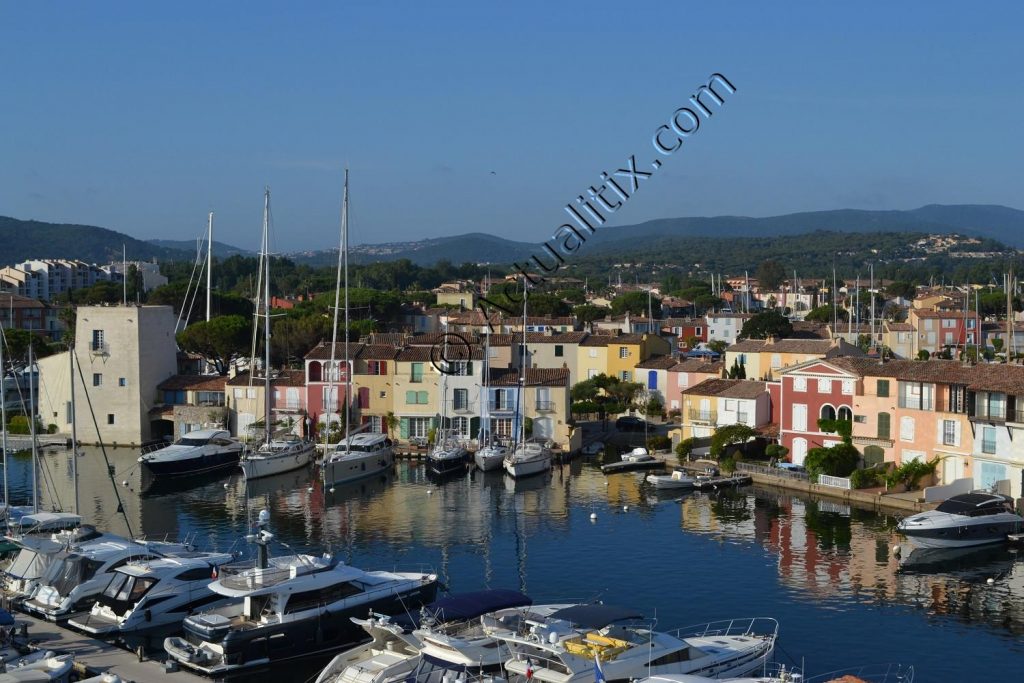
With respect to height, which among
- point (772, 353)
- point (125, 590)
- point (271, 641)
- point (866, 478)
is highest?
point (772, 353)

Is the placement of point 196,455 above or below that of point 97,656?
above

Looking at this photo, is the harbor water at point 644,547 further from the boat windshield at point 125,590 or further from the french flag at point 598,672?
the french flag at point 598,672

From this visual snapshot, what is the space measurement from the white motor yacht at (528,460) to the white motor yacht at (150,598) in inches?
782

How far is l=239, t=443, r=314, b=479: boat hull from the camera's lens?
46562 mm

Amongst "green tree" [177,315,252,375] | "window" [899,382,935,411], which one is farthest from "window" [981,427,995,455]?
"green tree" [177,315,252,375]

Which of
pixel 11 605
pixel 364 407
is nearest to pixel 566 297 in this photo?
pixel 364 407

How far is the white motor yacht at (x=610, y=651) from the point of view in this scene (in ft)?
67.7

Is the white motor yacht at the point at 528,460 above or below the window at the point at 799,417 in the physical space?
below

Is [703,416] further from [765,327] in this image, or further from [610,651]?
[765,327]

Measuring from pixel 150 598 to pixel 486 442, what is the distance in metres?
25.6

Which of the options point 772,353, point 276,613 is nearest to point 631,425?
point 772,353

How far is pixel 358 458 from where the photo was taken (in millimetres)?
46781

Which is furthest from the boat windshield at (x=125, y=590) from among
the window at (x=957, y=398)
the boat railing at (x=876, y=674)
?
the window at (x=957, y=398)

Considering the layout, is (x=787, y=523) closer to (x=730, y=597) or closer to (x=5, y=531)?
(x=730, y=597)
